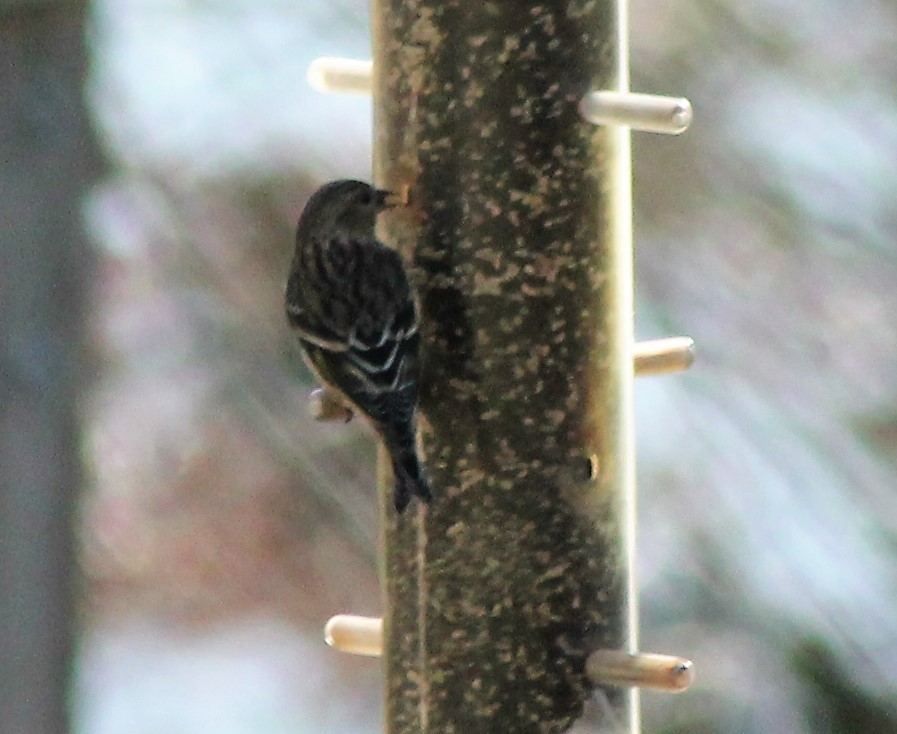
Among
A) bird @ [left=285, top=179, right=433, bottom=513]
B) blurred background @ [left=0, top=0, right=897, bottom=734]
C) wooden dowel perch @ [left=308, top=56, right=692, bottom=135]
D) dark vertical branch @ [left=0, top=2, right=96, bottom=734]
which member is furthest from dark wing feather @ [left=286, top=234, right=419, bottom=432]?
dark vertical branch @ [left=0, top=2, right=96, bottom=734]

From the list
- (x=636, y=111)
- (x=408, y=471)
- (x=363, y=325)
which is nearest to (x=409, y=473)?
(x=408, y=471)

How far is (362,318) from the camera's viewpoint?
2410mm

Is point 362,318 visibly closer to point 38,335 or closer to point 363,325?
point 363,325

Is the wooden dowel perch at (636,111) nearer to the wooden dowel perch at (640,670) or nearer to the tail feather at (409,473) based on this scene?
the tail feather at (409,473)

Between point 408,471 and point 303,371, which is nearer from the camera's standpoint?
point 408,471

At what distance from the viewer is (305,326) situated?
2.60 metres

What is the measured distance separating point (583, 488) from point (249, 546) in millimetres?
2152

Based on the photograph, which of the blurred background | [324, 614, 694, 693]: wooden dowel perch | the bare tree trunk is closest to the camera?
[324, 614, 694, 693]: wooden dowel perch

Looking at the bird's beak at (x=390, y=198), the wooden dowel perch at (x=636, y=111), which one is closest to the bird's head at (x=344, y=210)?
the bird's beak at (x=390, y=198)

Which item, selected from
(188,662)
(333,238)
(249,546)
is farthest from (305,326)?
(188,662)

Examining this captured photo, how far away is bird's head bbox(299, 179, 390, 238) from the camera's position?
2.45m

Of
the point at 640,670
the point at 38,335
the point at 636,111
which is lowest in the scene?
the point at 640,670

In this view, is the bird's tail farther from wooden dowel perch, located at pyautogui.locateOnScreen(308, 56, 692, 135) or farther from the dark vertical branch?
the dark vertical branch

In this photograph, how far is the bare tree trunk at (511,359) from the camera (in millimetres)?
2404
